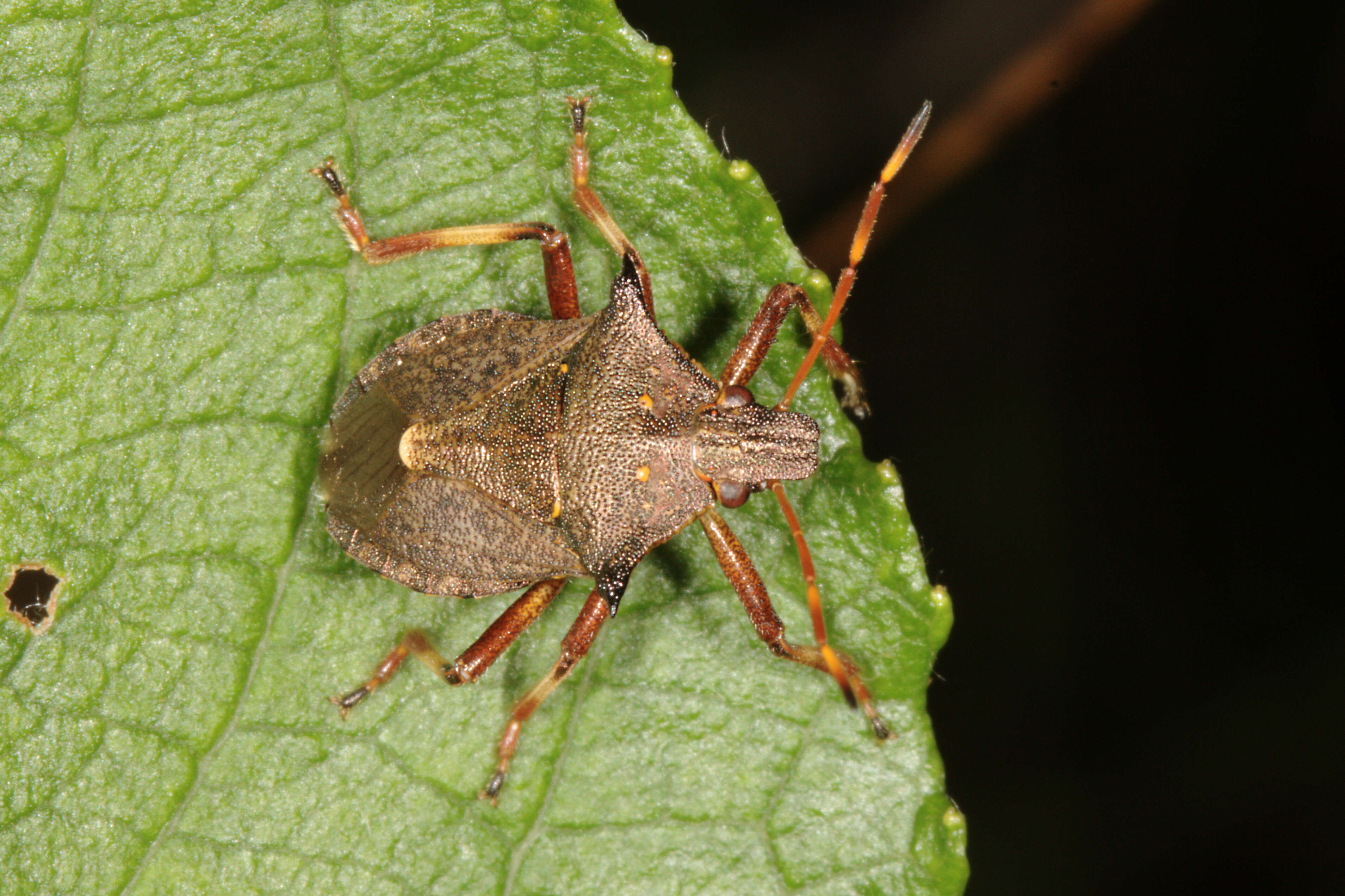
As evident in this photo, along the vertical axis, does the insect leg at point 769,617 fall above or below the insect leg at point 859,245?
below

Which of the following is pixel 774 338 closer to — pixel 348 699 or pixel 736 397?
pixel 736 397

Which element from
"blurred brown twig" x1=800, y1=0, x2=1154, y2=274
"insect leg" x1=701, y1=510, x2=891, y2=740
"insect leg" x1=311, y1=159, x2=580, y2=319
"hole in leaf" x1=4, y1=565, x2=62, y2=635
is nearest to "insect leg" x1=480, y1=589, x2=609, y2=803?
"insect leg" x1=701, y1=510, x2=891, y2=740

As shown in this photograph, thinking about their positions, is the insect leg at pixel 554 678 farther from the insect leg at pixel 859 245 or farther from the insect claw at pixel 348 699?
the insect leg at pixel 859 245

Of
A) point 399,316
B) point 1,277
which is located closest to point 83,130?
point 1,277

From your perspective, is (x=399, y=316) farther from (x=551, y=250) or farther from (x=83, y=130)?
(x=83, y=130)

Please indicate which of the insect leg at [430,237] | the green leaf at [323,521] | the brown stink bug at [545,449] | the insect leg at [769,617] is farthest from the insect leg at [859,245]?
the insect leg at [430,237]

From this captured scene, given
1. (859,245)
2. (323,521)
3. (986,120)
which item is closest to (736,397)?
(859,245)
